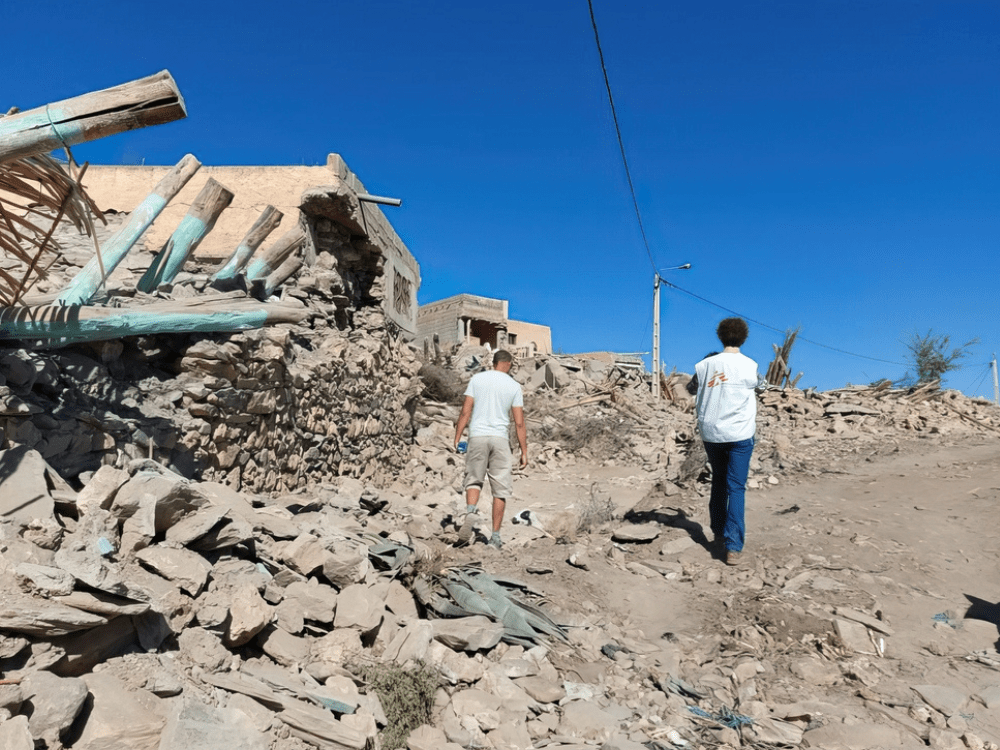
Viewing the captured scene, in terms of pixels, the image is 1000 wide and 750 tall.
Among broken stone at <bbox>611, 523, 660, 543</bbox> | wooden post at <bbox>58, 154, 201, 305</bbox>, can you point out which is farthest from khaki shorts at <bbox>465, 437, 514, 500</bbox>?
wooden post at <bbox>58, 154, 201, 305</bbox>

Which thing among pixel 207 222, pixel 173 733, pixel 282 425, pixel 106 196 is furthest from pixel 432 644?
pixel 106 196

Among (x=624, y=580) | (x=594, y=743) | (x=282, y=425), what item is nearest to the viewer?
(x=594, y=743)

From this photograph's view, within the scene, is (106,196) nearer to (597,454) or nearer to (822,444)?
(597,454)

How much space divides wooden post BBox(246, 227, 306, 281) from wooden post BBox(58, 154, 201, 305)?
1305 mm

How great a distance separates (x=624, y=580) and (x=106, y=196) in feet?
21.5

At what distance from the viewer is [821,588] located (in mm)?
3932

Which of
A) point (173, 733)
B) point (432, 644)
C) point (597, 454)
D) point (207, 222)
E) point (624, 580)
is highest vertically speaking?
point (597, 454)

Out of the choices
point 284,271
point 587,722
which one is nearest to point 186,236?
point 284,271

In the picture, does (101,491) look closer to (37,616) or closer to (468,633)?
(37,616)

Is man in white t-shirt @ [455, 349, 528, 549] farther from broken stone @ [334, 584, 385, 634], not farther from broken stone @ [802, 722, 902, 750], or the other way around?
broken stone @ [802, 722, 902, 750]

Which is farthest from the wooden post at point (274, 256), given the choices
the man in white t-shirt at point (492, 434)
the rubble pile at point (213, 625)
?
the rubble pile at point (213, 625)

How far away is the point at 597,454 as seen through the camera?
36.0 ft

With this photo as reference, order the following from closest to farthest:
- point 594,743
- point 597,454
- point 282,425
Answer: point 594,743 → point 282,425 → point 597,454

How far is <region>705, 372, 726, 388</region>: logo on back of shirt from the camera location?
14.7 feet
